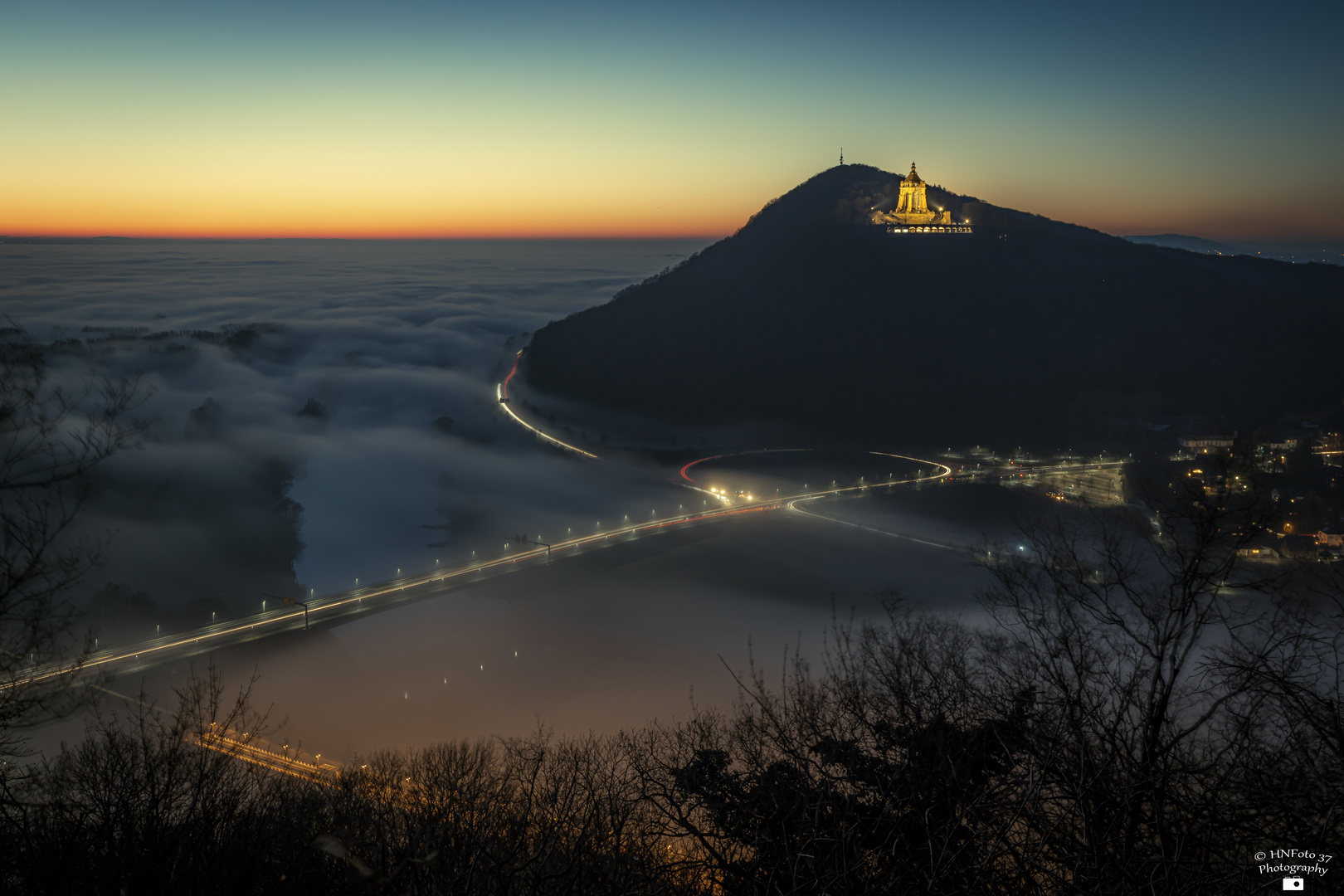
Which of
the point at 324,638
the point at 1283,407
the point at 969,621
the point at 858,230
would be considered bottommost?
the point at 324,638

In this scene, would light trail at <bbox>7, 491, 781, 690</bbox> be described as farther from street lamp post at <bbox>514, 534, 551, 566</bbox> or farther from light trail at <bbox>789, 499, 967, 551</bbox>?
light trail at <bbox>789, 499, 967, 551</bbox>

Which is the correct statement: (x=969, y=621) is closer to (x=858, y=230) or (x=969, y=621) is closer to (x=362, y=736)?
(x=362, y=736)

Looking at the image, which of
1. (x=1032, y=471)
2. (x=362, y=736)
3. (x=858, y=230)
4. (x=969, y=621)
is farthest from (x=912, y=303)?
(x=362, y=736)

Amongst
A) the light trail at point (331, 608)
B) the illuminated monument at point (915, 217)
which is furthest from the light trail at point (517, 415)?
the illuminated monument at point (915, 217)

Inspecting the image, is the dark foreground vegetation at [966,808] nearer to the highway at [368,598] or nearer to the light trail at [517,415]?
the highway at [368,598]

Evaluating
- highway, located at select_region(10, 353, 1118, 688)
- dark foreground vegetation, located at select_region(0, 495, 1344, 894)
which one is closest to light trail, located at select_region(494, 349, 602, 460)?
highway, located at select_region(10, 353, 1118, 688)

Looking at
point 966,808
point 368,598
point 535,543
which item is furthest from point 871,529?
point 966,808
